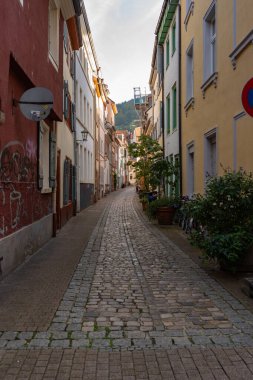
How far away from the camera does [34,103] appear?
24.4 feet

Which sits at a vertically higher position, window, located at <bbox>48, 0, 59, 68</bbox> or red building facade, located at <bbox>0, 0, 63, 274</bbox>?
window, located at <bbox>48, 0, 59, 68</bbox>

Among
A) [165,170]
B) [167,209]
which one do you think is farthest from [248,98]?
[165,170]

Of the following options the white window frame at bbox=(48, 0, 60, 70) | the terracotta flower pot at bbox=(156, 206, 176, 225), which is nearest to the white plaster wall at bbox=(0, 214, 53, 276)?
the white window frame at bbox=(48, 0, 60, 70)

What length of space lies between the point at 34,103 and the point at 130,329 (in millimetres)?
4321

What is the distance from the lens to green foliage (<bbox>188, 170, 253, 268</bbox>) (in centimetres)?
666

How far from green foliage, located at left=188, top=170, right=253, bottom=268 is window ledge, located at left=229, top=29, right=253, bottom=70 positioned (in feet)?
7.95

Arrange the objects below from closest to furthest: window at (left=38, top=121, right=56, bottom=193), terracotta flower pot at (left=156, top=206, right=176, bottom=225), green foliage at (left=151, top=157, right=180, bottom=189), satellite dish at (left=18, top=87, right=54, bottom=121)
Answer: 1. satellite dish at (left=18, top=87, right=54, bottom=121)
2. window at (left=38, top=121, right=56, bottom=193)
3. terracotta flower pot at (left=156, top=206, right=176, bottom=225)
4. green foliage at (left=151, top=157, right=180, bottom=189)

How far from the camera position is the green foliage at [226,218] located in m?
6.66

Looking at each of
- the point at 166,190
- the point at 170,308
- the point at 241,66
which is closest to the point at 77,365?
the point at 170,308

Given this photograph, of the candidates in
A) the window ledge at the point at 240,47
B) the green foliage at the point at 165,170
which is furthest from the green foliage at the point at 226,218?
the green foliage at the point at 165,170

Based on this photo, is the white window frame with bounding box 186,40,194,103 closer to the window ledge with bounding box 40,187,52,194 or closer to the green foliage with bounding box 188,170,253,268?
the window ledge with bounding box 40,187,52,194

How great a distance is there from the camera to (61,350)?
4055 mm

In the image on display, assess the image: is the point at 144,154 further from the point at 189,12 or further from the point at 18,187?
the point at 18,187

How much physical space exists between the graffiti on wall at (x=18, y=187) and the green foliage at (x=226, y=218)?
295 cm
